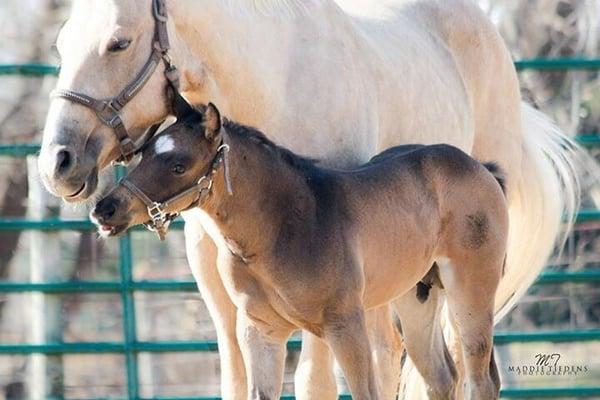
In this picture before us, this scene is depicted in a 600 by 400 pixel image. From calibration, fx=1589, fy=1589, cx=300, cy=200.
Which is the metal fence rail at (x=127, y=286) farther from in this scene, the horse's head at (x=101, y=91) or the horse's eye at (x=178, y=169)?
the horse's eye at (x=178, y=169)

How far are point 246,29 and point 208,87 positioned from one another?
0.84 ft

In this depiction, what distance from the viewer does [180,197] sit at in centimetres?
432

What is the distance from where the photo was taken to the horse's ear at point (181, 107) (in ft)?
14.8

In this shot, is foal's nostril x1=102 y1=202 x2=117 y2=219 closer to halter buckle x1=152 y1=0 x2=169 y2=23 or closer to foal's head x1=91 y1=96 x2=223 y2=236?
foal's head x1=91 y1=96 x2=223 y2=236

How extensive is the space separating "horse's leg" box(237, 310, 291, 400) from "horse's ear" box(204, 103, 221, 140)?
2.25 ft

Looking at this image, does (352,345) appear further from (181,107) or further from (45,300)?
(45,300)

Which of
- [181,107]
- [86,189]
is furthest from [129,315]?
[181,107]

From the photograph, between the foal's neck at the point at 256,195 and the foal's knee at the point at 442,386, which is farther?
the foal's knee at the point at 442,386

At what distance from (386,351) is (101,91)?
74.5 inches

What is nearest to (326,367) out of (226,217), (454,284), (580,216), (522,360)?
(454,284)

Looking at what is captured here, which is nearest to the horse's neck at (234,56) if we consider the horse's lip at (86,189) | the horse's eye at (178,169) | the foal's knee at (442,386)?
the horse's lip at (86,189)

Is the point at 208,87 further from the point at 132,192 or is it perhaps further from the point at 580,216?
the point at 580,216

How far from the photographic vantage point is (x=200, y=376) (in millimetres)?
10844

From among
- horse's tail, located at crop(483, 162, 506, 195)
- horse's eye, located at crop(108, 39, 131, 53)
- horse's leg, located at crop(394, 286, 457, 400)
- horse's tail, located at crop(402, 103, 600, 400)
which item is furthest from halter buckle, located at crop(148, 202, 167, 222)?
horse's tail, located at crop(402, 103, 600, 400)
